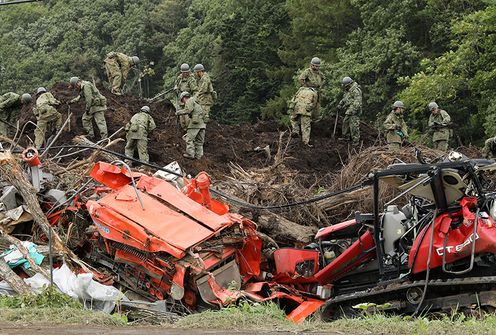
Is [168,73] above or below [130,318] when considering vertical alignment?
below

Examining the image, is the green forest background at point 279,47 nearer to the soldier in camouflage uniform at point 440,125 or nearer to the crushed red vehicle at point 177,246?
the soldier in camouflage uniform at point 440,125

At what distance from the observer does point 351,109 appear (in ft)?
68.5

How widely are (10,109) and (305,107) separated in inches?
293

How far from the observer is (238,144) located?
20.9m

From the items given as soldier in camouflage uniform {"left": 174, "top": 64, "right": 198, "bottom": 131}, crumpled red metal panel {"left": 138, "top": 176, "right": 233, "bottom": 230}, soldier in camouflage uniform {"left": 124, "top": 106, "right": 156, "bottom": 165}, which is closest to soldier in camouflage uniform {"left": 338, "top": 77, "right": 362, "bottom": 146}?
soldier in camouflage uniform {"left": 174, "top": 64, "right": 198, "bottom": 131}

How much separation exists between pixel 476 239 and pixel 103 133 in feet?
40.9

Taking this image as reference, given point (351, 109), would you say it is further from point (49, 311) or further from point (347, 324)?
point (347, 324)

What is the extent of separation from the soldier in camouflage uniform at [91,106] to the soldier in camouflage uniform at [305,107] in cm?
464

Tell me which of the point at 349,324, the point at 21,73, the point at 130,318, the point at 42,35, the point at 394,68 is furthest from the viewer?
the point at 42,35

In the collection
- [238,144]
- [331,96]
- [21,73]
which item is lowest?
[21,73]

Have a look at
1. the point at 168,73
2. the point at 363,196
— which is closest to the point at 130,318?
the point at 363,196

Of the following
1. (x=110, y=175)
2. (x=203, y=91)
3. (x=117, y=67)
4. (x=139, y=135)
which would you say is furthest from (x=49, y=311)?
(x=117, y=67)

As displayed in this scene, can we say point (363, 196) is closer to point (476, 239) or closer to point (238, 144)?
point (476, 239)

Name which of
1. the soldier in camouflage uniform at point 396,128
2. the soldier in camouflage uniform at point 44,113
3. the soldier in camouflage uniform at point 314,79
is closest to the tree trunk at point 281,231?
the soldier in camouflage uniform at point 396,128
